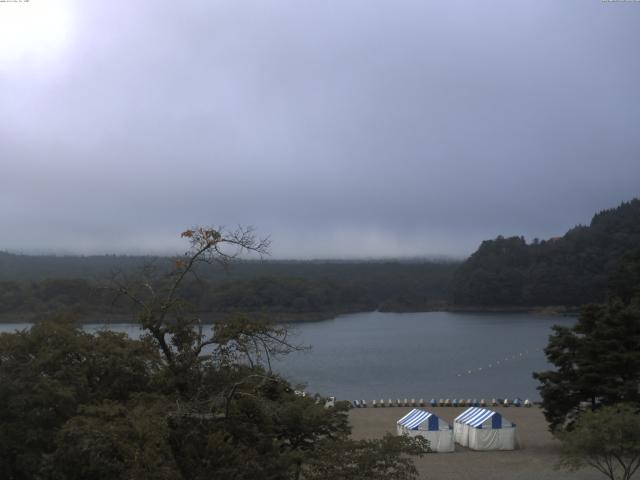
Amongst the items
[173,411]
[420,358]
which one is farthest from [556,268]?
[173,411]

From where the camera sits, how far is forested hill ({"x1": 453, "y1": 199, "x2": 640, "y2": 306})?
75438mm

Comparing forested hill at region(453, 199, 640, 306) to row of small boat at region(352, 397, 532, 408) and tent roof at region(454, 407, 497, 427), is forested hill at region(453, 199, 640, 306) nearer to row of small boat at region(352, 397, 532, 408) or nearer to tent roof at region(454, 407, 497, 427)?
row of small boat at region(352, 397, 532, 408)

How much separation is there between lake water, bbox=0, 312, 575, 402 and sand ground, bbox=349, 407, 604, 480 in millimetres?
3705

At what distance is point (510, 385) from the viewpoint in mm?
33688

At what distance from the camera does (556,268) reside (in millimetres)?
77875

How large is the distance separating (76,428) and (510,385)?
29.4 m

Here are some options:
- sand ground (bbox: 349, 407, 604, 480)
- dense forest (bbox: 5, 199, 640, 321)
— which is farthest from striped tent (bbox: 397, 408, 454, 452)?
dense forest (bbox: 5, 199, 640, 321)

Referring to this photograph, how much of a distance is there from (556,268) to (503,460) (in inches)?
2584

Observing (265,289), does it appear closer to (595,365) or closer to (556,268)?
(556,268)

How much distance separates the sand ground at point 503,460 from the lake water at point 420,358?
3705 millimetres

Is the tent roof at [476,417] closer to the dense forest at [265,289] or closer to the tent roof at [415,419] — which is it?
the tent roof at [415,419]

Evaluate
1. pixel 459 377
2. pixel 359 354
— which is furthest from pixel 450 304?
pixel 459 377

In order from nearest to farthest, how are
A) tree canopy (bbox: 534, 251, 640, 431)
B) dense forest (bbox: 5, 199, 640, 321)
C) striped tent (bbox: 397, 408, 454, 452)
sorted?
tree canopy (bbox: 534, 251, 640, 431), striped tent (bbox: 397, 408, 454, 452), dense forest (bbox: 5, 199, 640, 321)

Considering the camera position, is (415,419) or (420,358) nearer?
(415,419)
